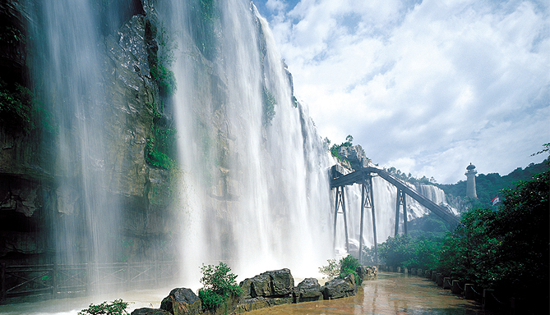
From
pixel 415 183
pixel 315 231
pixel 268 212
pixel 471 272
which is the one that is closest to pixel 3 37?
pixel 471 272

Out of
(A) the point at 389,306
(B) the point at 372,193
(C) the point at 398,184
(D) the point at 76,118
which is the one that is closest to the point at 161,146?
(D) the point at 76,118

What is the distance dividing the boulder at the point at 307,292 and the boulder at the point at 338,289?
0.26 metres

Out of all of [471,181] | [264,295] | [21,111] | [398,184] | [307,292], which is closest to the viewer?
[264,295]

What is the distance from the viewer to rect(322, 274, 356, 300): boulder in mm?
10688

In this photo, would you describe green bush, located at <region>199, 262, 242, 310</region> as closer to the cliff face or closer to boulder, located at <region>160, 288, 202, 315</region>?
boulder, located at <region>160, 288, 202, 315</region>

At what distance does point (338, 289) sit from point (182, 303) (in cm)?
616

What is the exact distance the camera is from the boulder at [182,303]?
6.95 m

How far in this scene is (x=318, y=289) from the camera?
417 inches

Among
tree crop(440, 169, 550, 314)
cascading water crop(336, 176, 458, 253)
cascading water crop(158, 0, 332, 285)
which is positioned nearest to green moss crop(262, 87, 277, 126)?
cascading water crop(158, 0, 332, 285)

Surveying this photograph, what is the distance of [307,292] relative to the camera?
1029 cm

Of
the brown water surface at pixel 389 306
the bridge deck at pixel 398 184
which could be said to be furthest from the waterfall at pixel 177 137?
the brown water surface at pixel 389 306

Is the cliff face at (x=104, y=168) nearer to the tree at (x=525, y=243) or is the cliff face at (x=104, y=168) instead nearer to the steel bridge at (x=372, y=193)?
the tree at (x=525, y=243)

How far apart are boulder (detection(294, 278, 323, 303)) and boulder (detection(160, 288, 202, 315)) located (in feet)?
12.7

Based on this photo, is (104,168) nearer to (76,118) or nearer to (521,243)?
(76,118)
